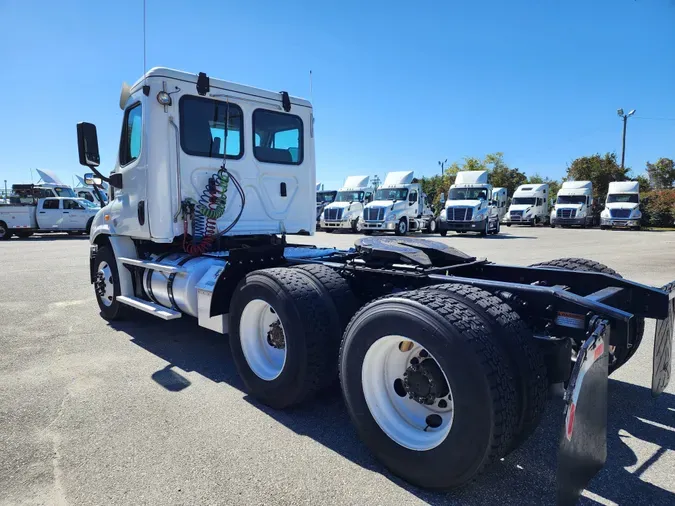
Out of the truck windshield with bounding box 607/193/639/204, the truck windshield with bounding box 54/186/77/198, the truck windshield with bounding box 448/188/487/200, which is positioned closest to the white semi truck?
the truck windshield with bounding box 448/188/487/200

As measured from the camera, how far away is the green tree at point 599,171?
4612 cm

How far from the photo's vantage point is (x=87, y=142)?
519 cm

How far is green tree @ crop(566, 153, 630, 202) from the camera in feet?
151

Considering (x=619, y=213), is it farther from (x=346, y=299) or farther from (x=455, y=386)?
(x=455, y=386)

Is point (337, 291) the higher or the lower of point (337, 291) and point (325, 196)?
the lower

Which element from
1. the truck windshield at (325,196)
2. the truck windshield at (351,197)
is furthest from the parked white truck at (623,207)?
the truck windshield at (325,196)

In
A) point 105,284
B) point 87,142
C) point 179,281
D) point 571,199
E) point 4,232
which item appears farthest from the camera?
point 571,199

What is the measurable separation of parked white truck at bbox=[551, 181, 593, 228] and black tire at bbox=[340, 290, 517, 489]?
34.6 m

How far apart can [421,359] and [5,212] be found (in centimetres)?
2652

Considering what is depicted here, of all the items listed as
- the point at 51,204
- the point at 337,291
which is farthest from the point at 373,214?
the point at 337,291

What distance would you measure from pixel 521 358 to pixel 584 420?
39 cm

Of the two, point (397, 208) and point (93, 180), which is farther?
point (397, 208)

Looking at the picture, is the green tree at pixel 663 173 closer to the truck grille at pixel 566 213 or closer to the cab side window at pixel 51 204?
the truck grille at pixel 566 213

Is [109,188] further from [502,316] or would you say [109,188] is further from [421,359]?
[502,316]
